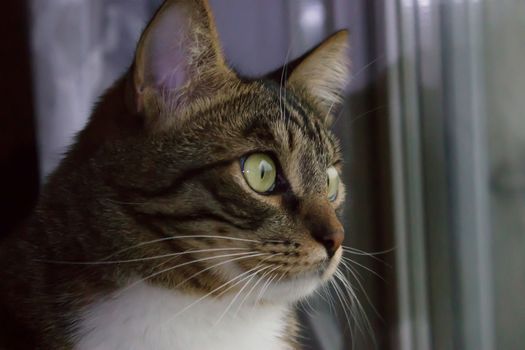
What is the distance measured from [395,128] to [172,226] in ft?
1.59

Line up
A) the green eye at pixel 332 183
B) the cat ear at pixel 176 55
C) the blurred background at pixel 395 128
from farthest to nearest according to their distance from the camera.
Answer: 1. the blurred background at pixel 395 128
2. the green eye at pixel 332 183
3. the cat ear at pixel 176 55

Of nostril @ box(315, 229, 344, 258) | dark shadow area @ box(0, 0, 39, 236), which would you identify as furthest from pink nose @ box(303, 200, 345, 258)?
dark shadow area @ box(0, 0, 39, 236)

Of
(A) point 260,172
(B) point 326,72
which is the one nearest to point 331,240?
(A) point 260,172

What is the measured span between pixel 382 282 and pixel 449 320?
123 mm

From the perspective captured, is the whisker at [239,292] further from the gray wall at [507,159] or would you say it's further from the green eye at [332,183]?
the gray wall at [507,159]

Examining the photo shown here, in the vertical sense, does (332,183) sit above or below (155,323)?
above

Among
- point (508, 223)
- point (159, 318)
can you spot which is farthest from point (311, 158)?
point (508, 223)

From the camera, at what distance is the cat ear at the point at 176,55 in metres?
0.71

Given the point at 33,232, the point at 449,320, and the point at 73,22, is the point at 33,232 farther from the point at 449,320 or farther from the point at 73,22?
the point at 449,320

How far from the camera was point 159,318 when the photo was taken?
731 mm

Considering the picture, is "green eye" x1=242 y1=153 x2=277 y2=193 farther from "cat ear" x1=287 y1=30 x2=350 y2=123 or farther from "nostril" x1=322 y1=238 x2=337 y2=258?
"cat ear" x1=287 y1=30 x2=350 y2=123

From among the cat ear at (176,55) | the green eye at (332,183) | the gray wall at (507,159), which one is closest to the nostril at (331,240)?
the green eye at (332,183)

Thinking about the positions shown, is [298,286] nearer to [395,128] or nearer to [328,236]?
[328,236]

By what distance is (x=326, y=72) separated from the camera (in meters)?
0.98
